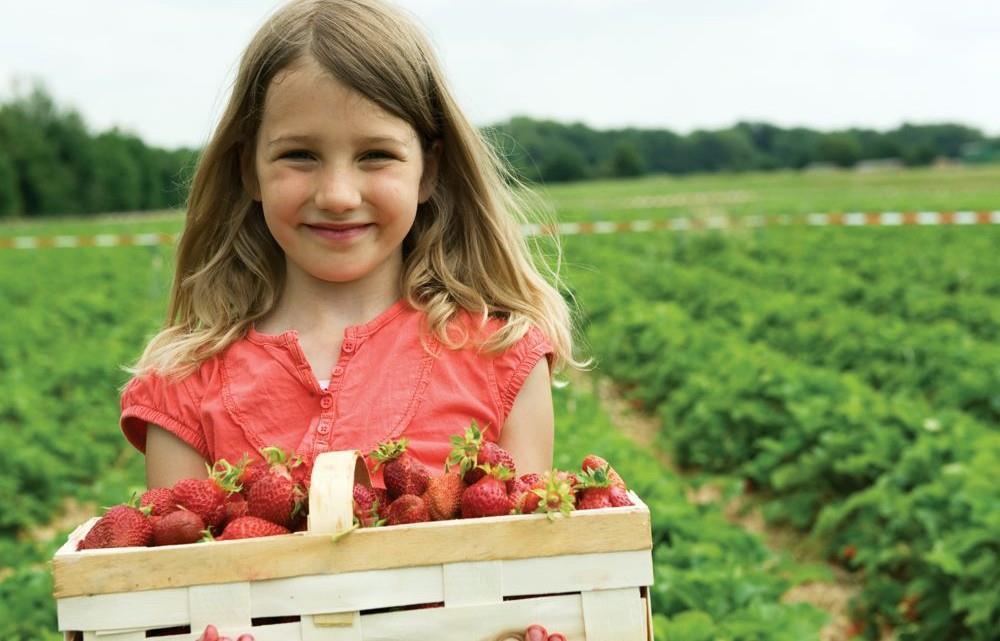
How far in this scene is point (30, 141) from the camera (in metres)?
57.6

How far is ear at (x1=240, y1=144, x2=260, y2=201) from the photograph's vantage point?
7.87 ft

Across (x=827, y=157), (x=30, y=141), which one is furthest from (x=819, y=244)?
(x=827, y=157)

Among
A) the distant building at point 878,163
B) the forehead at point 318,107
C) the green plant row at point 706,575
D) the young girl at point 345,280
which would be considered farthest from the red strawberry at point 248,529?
the distant building at point 878,163

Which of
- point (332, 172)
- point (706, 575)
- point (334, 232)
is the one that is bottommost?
point (706, 575)

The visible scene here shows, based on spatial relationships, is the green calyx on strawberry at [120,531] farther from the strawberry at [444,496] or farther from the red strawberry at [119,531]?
the strawberry at [444,496]

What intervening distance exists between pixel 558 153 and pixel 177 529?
238 ft

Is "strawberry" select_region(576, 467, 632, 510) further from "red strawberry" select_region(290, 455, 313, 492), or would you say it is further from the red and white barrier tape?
the red and white barrier tape

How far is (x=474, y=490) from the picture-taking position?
63.8 inches

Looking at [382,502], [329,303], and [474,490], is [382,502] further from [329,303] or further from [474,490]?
[329,303]

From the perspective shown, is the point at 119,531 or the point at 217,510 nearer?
the point at 119,531

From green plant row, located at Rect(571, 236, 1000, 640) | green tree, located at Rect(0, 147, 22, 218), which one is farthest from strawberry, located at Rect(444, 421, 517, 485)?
green tree, located at Rect(0, 147, 22, 218)

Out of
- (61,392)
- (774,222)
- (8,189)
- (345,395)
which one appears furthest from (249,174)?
(8,189)

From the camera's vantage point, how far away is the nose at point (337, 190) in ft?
6.73

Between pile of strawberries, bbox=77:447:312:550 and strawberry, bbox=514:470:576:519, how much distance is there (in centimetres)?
33
